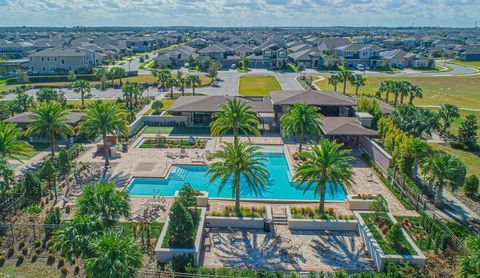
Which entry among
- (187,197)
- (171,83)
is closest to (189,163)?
(187,197)

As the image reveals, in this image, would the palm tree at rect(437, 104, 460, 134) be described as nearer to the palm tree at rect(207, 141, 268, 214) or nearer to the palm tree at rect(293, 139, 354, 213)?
the palm tree at rect(293, 139, 354, 213)

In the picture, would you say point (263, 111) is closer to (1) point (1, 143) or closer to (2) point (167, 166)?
(2) point (167, 166)

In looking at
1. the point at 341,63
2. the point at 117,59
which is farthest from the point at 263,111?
the point at 117,59

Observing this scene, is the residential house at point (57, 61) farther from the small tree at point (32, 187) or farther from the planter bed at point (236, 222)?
the planter bed at point (236, 222)

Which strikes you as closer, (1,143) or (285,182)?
(1,143)

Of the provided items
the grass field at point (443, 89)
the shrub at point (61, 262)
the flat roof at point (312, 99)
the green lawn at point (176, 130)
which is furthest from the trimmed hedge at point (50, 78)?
the shrub at point (61, 262)

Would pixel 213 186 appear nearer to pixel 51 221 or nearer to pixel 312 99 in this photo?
pixel 51 221

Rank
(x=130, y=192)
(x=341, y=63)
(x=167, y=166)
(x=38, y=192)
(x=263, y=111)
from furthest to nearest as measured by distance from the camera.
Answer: (x=341, y=63) → (x=263, y=111) → (x=167, y=166) → (x=130, y=192) → (x=38, y=192)

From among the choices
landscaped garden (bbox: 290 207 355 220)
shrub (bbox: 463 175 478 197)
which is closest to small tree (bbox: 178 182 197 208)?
landscaped garden (bbox: 290 207 355 220)
